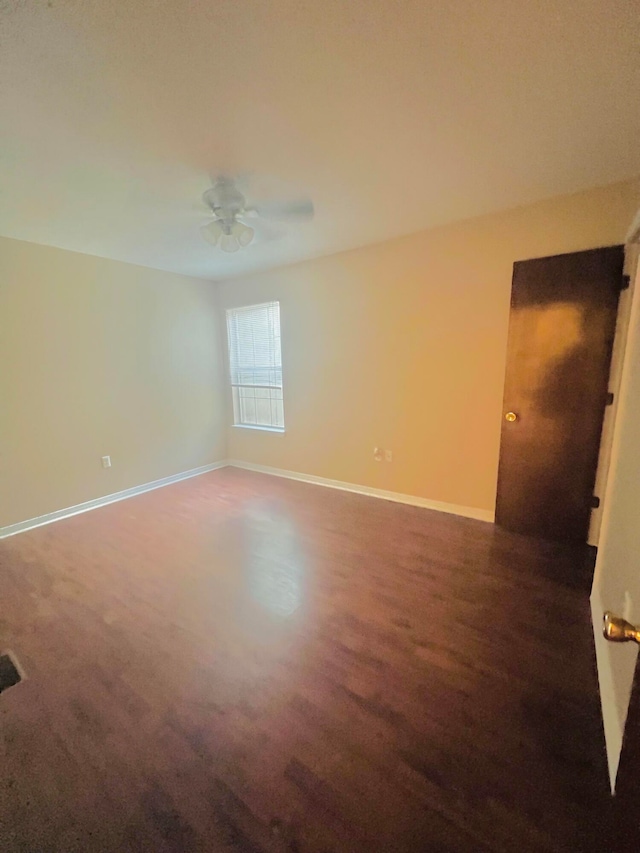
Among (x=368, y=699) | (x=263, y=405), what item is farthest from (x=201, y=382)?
(x=368, y=699)

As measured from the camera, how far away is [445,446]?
318 cm

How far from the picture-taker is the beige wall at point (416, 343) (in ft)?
8.54

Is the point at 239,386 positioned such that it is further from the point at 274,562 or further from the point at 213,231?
the point at 274,562

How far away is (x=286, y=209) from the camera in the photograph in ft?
7.97

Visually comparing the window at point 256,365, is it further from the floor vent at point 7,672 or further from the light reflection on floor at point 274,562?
the floor vent at point 7,672

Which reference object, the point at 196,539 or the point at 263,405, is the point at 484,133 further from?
the point at 263,405

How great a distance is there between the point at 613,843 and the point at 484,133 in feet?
8.21

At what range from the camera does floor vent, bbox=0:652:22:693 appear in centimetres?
112

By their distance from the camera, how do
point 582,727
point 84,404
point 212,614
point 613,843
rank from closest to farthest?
point 613,843
point 582,727
point 212,614
point 84,404

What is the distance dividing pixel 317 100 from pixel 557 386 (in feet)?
7.82

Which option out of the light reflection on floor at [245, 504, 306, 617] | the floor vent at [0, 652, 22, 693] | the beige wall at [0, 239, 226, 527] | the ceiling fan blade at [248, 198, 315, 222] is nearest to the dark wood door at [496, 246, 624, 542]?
the ceiling fan blade at [248, 198, 315, 222]

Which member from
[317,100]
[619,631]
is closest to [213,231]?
[317,100]

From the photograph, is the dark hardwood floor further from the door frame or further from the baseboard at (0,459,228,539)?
the baseboard at (0,459,228,539)

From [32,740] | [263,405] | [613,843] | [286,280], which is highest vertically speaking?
Result: [286,280]
